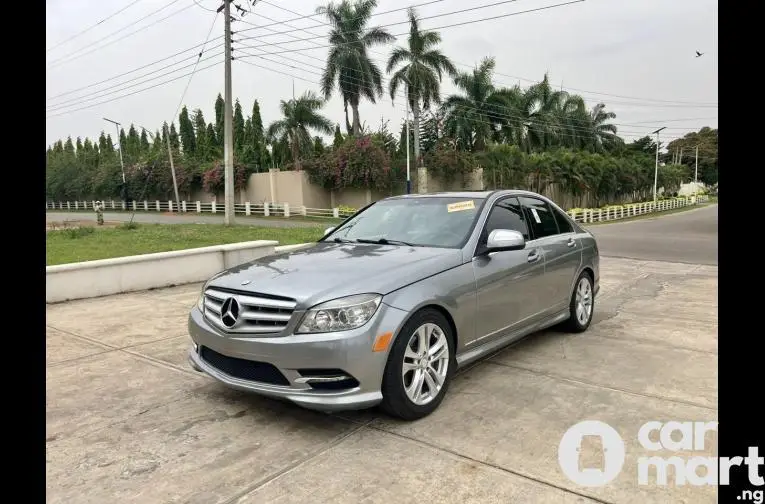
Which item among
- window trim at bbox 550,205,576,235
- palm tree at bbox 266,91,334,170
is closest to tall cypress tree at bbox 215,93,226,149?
palm tree at bbox 266,91,334,170

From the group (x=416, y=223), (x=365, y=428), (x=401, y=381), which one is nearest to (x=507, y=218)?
→ (x=416, y=223)

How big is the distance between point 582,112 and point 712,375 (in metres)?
55.4

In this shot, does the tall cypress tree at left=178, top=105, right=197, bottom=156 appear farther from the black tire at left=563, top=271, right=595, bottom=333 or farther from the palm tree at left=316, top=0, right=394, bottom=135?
the black tire at left=563, top=271, right=595, bottom=333

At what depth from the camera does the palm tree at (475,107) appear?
40.8 meters

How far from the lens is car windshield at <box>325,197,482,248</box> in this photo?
4.49 m

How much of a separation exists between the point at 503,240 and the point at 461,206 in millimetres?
672

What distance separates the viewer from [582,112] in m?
55.2

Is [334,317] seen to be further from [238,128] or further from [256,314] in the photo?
[238,128]

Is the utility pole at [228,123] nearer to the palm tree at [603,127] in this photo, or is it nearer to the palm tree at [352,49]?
the palm tree at [352,49]

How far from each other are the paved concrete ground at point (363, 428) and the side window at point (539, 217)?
1.11 m

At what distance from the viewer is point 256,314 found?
3549mm
